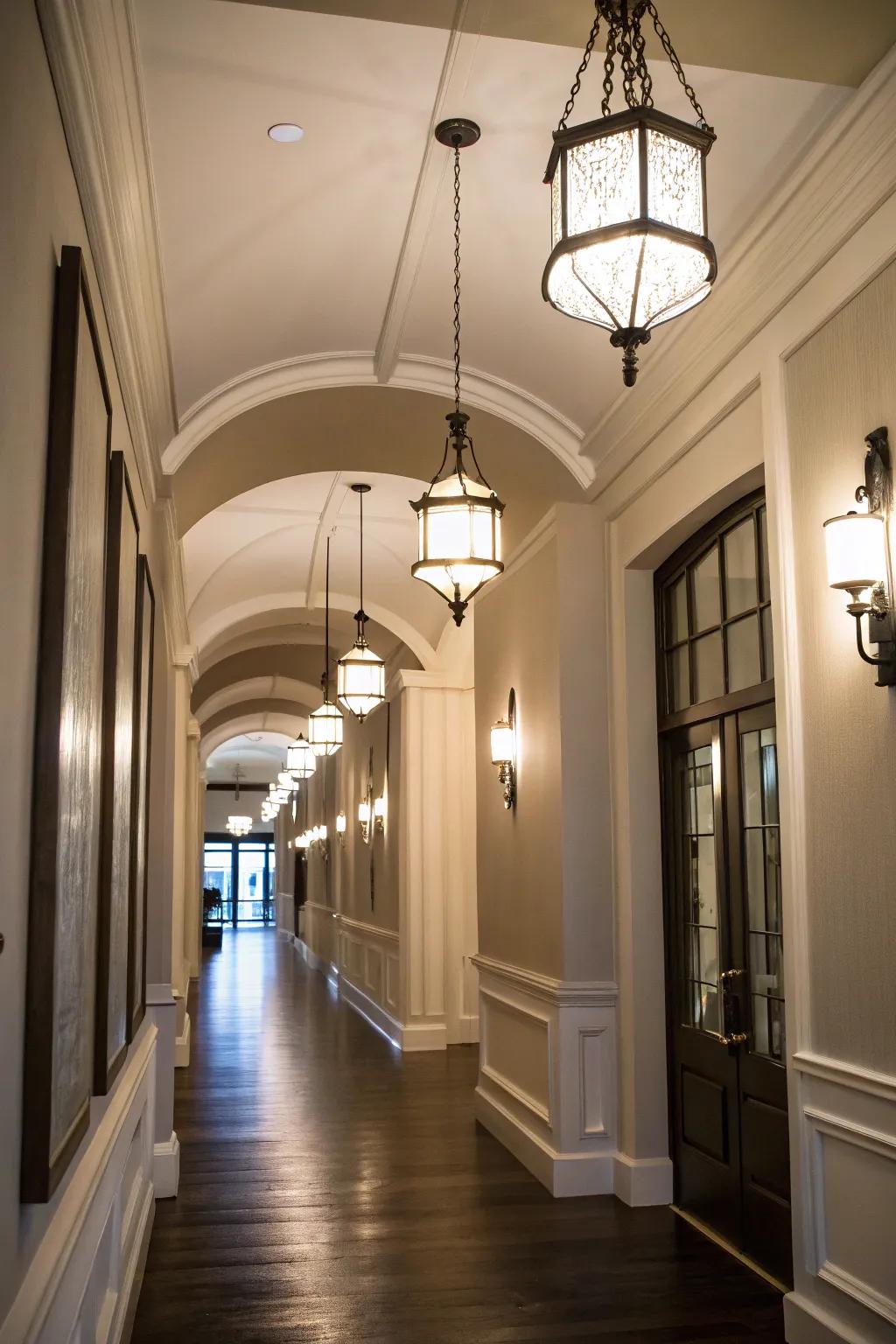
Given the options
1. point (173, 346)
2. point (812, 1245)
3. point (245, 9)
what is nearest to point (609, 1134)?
point (812, 1245)

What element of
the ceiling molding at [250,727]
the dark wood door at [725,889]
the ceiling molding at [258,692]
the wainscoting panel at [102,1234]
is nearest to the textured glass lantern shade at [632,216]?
the dark wood door at [725,889]

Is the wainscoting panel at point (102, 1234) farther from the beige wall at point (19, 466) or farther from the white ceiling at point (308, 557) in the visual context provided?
the white ceiling at point (308, 557)

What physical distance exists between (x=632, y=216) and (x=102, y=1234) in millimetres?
2984

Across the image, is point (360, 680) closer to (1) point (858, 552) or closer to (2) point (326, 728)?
(2) point (326, 728)

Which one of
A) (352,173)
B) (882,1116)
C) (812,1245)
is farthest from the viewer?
(352,173)

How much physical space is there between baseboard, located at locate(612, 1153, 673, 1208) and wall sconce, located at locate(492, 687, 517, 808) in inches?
88.3

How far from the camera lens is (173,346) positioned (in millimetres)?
5406

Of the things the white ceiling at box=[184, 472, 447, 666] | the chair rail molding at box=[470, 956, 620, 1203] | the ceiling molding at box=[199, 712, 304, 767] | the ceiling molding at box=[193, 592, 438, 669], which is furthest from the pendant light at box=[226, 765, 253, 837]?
the chair rail molding at box=[470, 956, 620, 1203]

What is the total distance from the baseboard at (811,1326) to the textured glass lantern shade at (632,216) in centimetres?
309

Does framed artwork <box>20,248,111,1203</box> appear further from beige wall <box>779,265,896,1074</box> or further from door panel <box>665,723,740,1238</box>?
door panel <box>665,723,740,1238</box>

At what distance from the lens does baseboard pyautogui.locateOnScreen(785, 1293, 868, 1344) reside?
3686 mm

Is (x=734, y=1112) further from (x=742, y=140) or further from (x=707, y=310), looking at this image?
(x=742, y=140)

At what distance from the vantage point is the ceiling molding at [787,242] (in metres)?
3.59

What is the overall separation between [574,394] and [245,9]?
2.84 meters
